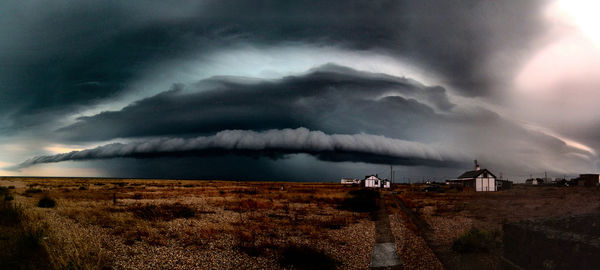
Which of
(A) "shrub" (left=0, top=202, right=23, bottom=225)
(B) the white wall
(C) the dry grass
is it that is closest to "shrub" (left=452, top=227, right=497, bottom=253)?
(C) the dry grass

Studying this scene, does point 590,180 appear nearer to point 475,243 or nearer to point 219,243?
point 475,243

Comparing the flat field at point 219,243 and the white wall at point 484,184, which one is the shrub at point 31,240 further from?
the white wall at point 484,184

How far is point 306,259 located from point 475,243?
306 inches

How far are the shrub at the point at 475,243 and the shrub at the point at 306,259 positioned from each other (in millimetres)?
6275

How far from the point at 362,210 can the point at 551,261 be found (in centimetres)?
2751

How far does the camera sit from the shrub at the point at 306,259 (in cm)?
1306

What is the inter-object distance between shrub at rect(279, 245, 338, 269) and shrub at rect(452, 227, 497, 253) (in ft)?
20.6

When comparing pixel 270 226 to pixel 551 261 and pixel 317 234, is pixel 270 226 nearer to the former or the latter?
pixel 317 234

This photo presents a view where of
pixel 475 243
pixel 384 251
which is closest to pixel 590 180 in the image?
pixel 475 243

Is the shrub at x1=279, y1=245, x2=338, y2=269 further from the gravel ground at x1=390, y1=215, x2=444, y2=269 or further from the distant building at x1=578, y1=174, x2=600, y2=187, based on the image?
the distant building at x1=578, y1=174, x2=600, y2=187

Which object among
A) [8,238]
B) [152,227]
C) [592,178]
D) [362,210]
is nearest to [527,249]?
[152,227]

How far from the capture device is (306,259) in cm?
1377

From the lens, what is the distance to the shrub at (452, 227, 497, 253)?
15.2m

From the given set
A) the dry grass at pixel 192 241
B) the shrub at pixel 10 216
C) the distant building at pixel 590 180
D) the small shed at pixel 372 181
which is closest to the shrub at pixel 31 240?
the dry grass at pixel 192 241
